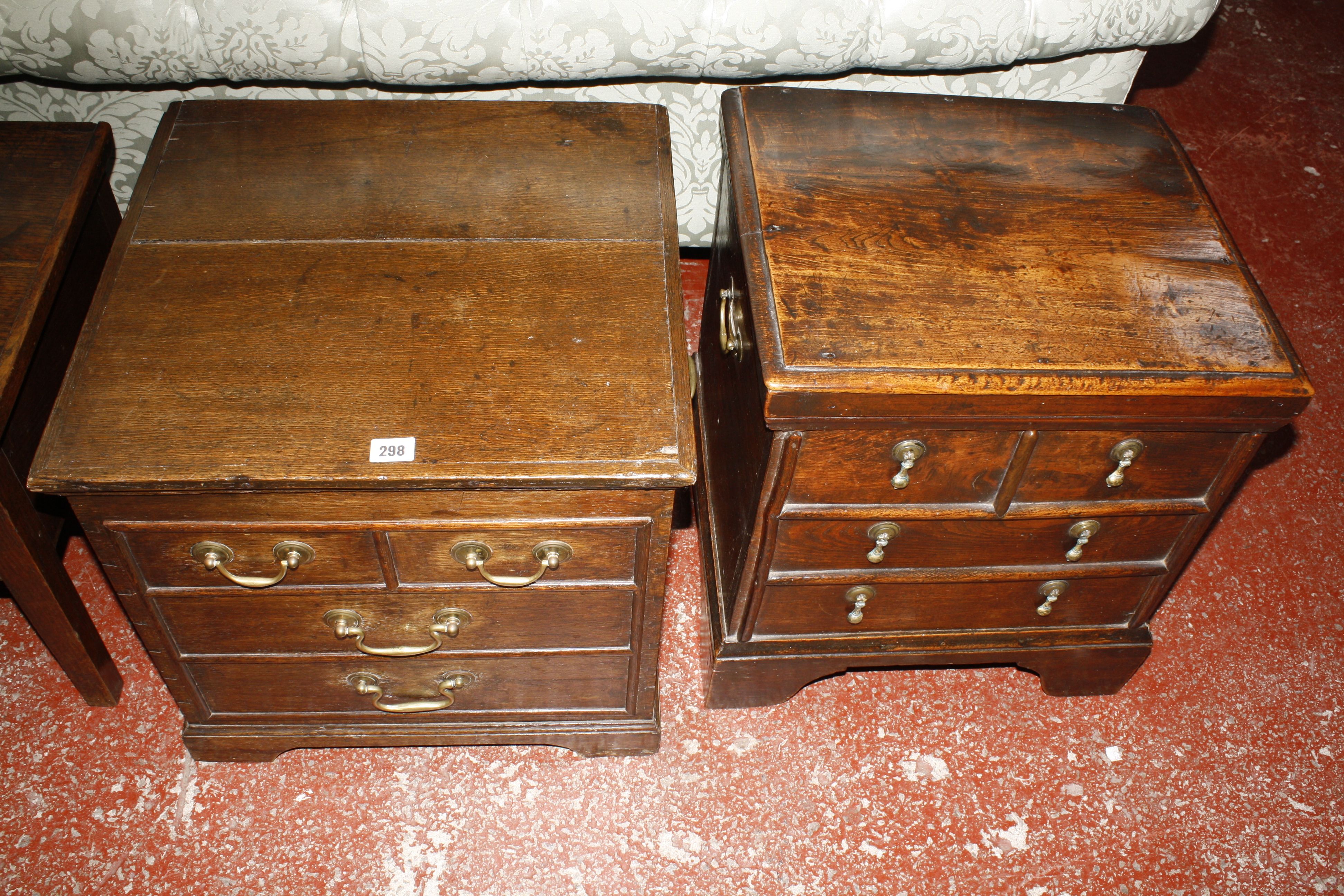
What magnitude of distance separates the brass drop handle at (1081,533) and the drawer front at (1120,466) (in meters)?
0.04

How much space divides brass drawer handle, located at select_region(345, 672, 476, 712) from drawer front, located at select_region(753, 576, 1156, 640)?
1.47 feet

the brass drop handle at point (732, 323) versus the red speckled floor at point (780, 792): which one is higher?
the brass drop handle at point (732, 323)

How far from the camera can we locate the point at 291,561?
1172 millimetres

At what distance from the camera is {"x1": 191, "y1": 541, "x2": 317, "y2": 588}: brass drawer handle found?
3.81ft

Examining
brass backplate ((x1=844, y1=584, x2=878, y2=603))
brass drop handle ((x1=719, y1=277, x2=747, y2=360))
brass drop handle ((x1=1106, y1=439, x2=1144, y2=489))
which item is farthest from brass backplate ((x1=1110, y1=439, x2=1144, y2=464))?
brass drop handle ((x1=719, y1=277, x2=747, y2=360))

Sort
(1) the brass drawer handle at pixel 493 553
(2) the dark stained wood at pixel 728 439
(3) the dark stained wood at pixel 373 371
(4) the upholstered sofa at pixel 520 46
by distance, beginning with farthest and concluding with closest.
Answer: (4) the upholstered sofa at pixel 520 46 < (2) the dark stained wood at pixel 728 439 < (1) the brass drawer handle at pixel 493 553 < (3) the dark stained wood at pixel 373 371

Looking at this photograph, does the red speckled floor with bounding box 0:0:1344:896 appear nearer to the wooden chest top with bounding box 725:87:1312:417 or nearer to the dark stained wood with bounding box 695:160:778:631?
the dark stained wood with bounding box 695:160:778:631

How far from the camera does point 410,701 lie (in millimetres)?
1426

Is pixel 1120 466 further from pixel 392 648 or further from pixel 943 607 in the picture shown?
pixel 392 648

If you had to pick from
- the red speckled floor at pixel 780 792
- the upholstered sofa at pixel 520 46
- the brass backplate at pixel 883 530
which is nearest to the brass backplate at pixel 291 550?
the red speckled floor at pixel 780 792

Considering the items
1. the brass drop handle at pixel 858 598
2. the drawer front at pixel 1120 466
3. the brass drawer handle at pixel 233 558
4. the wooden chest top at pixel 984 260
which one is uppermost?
the wooden chest top at pixel 984 260

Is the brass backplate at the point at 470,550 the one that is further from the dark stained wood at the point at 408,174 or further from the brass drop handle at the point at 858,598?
the brass drop handle at the point at 858,598

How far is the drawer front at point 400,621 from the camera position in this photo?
1263 mm

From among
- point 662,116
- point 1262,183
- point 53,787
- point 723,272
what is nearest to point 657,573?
point 723,272
